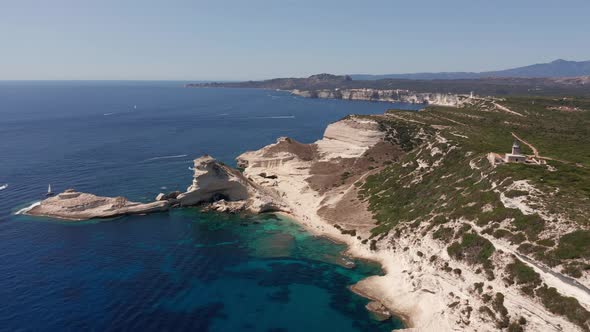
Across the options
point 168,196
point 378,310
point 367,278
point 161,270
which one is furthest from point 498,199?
point 168,196

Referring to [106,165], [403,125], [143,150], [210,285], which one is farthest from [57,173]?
[403,125]

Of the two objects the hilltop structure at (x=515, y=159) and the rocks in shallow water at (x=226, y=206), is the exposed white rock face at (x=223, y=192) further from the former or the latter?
the hilltop structure at (x=515, y=159)

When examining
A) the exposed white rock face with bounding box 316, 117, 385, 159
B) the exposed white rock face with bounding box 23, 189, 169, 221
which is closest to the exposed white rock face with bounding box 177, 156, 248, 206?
the exposed white rock face with bounding box 23, 189, 169, 221

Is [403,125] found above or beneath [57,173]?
above

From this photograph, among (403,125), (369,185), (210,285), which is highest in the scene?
(403,125)

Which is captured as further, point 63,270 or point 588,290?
point 63,270

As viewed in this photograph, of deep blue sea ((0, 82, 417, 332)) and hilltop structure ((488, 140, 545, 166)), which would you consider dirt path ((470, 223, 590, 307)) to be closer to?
deep blue sea ((0, 82, 417, 332))

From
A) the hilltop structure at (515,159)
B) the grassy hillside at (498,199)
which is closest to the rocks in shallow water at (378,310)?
the grassy hillside at (498,199)

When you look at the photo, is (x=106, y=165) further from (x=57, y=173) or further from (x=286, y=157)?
(x=286, y=157)

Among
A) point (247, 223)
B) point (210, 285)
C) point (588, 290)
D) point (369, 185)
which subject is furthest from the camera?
point (369, 185)
